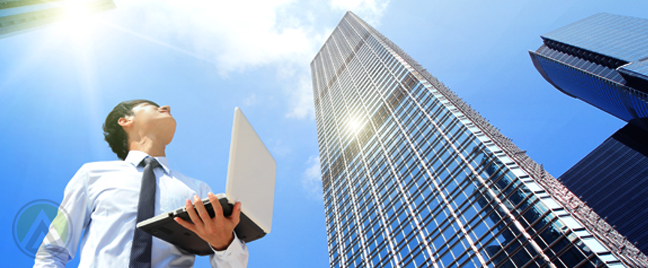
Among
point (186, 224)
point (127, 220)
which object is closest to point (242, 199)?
point (186, 224)

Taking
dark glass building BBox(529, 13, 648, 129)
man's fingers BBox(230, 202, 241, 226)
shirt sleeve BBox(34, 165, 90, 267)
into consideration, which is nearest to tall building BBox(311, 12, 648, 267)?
man's fingers BBox(230, 202, 241, 226)

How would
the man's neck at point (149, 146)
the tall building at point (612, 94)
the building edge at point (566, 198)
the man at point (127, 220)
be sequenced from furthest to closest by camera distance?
the tall building at point (612, 94) → the building edge at point (566, 198) → the man's neck at point (149, 146) → the man at point (127, 220)

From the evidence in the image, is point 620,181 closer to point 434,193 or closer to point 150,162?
point 434,193

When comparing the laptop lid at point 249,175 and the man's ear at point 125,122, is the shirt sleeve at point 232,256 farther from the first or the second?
the man's ear at point 125,122

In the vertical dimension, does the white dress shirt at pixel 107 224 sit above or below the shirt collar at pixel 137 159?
below

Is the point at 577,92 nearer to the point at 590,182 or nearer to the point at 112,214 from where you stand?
the point at 590,182

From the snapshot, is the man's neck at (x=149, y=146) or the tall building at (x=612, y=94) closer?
the man's neck at (x=149, y=146)

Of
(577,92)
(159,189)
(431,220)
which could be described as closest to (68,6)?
(159,189)

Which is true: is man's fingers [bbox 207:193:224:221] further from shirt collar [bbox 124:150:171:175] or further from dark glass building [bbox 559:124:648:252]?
dark glass building [bbox 559:124:648:252]

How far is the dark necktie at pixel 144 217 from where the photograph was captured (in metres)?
1.92

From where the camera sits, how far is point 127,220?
84.4 inches

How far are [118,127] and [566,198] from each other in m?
30.2

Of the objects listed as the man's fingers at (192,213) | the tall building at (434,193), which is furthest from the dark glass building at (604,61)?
the man's fingers at (192,213)

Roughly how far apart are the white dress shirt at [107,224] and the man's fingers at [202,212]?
0.88 feet
